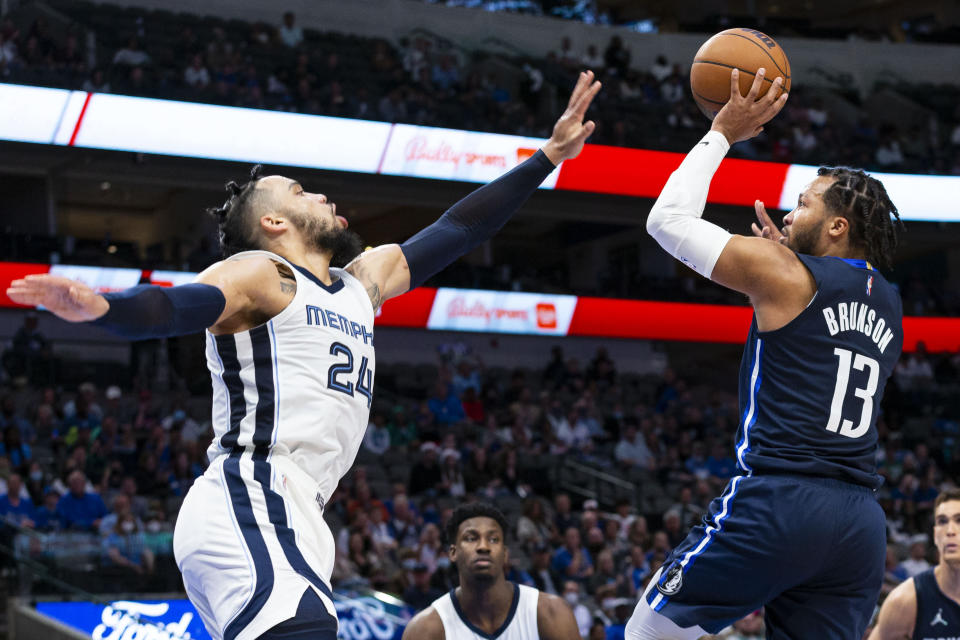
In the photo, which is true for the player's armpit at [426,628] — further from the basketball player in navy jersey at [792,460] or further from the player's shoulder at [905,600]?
the player's shoulder at [905,600]

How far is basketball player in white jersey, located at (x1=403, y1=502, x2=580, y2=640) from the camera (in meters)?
5.66

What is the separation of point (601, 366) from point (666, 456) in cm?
443

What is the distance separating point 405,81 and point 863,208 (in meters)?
18.1

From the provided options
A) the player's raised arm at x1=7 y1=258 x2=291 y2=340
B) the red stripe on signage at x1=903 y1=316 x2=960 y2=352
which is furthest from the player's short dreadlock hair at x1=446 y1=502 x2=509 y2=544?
the red stripe on signage at x1=903 y1=316 x2=960 y2=352

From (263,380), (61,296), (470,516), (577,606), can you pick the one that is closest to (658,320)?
(577,606)

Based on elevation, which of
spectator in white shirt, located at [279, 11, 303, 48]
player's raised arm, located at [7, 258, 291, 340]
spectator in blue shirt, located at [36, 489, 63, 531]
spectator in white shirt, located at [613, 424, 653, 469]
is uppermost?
spectator in white shirt, located at [279, 11, 303, 48]

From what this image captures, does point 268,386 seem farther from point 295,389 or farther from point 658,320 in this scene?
point 658,320

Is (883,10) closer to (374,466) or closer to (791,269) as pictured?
(374,466)

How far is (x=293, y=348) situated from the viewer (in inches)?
137

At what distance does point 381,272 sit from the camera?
4.14 meters

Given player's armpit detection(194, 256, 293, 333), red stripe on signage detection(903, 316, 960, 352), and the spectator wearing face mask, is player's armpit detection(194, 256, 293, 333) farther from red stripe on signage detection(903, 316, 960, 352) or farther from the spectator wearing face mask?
red stripe on signage detection(903, 316, 960, 352)

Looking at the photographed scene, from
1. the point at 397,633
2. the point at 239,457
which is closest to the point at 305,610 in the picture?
the point at 239,457

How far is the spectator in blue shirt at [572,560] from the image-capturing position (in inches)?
485

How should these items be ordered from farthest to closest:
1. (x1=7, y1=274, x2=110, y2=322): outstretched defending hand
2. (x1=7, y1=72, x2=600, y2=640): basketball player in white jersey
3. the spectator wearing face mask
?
the spectator wearing face mask < (x1=7, y1=72, x2=600, y2=640): basketball player in white jersey < (x1=7, y1=274, x2=110, y2=322): outstretched defending hand
